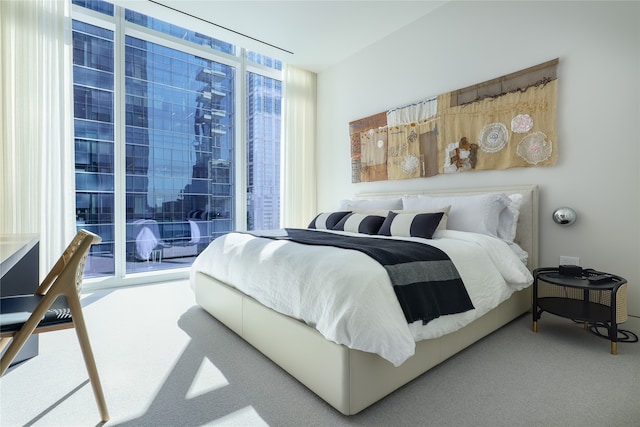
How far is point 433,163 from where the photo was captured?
3.36 meters

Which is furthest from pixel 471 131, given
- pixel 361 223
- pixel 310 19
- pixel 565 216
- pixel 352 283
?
pixel 352 283

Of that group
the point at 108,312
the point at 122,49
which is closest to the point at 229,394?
the point at 108,312

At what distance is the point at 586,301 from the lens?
2260 mm

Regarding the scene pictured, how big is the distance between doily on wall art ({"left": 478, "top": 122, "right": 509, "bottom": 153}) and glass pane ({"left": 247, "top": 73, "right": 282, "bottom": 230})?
9.33 ft

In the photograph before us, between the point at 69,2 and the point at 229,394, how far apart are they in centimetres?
393

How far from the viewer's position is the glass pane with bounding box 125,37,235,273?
373 centimetres

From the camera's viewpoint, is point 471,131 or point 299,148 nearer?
point 471,131

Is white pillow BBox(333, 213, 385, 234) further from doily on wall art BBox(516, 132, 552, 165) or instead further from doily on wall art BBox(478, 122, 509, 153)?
doily on wall art BBox(516, 132, 552, 165)

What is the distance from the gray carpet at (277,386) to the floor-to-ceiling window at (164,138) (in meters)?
1.74

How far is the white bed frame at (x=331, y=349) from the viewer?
1342 mm

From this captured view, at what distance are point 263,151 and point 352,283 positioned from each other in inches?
144

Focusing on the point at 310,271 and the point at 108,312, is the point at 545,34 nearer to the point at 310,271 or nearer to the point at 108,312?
the point at 310,271

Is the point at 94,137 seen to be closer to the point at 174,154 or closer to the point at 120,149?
the point at 120,149

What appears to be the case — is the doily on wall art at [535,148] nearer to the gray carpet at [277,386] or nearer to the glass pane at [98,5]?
the gray carpet at [277,386]
